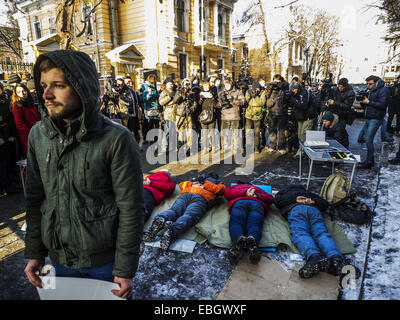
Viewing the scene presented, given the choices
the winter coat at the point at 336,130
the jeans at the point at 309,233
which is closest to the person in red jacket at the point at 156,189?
the jeans at the point at 309,233

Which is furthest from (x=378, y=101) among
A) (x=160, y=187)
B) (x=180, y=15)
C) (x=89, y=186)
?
(x=180, y=15)

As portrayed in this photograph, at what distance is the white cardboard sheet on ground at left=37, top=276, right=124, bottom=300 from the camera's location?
142 cm

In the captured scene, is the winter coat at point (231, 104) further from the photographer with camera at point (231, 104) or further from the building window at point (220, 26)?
the building window at point (220, 26)

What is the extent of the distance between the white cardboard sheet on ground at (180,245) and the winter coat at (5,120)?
158 inches

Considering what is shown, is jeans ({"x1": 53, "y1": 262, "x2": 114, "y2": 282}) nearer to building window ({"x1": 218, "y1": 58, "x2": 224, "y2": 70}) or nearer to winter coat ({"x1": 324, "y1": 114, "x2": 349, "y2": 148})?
winter coat ({"x1": 324, "y1": 114, "x2": 349, "y2": 148})

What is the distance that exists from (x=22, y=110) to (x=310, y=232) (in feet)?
19.2

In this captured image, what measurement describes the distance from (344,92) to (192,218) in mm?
5644

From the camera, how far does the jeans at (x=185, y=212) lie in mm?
3631

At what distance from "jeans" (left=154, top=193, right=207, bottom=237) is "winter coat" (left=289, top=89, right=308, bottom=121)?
4756 millimetres

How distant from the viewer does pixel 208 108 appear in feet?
25.9

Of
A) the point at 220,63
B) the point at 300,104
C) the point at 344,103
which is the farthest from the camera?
the point at 220,63

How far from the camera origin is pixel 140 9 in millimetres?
22484

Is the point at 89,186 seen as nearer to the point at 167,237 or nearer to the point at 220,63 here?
the point at 167,237

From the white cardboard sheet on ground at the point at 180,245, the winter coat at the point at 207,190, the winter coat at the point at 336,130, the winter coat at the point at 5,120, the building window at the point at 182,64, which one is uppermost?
the building window at the point at 182,64
